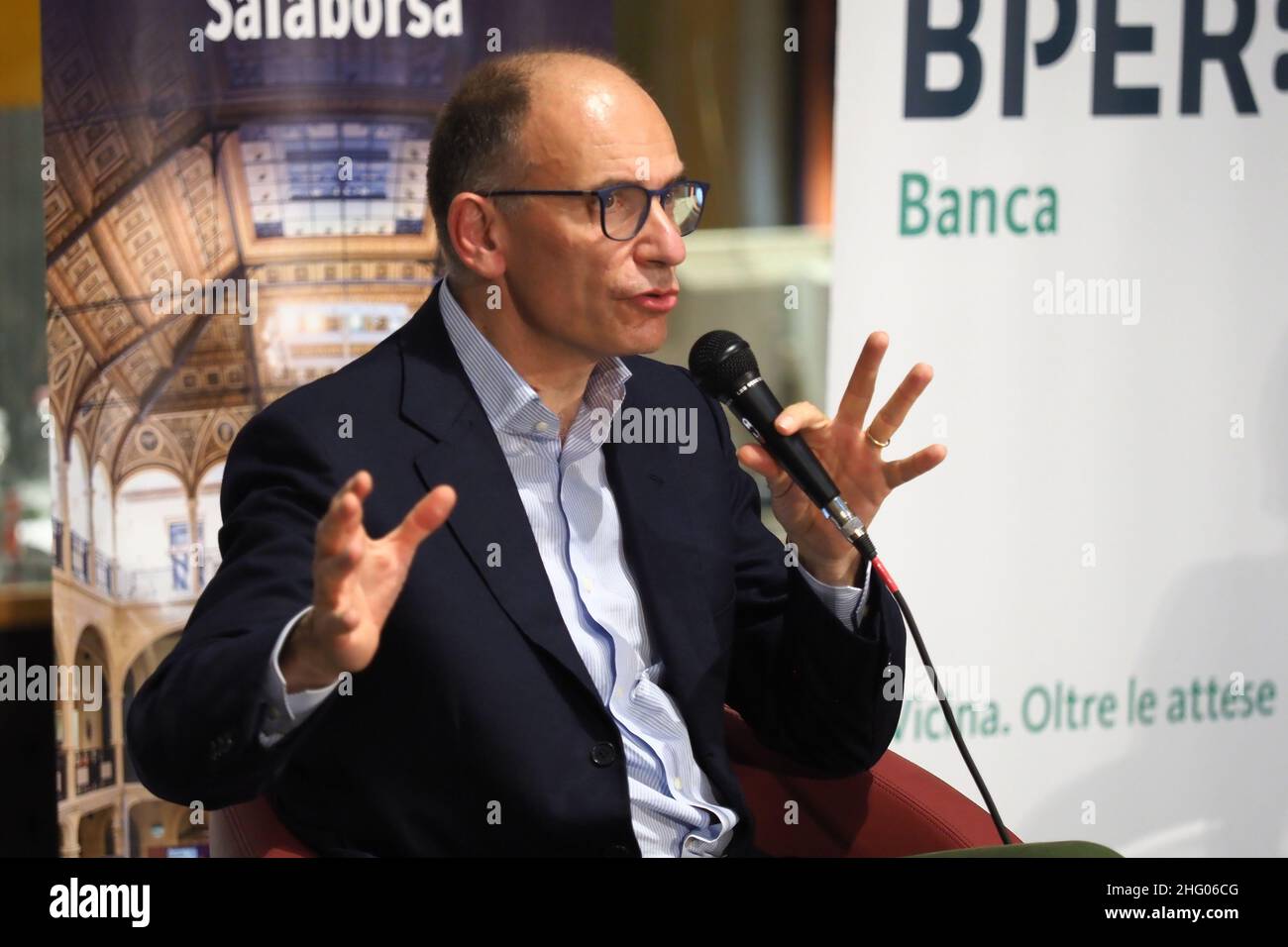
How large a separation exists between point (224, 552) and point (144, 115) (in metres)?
1.45

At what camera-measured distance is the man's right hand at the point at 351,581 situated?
1462 millimetres

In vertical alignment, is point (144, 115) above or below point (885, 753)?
above

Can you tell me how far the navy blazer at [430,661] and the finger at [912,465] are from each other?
0.74 ft

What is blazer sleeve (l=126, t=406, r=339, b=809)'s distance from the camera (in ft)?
5.41

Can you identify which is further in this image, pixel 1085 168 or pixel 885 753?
pixel 1085 168

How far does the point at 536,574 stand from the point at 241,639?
431 millimetres

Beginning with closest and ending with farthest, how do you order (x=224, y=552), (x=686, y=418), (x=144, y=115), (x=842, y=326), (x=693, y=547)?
(x=224, y=552) → (x=693, y=547) → (x=686, y=418) → (x=144, y=115) → (x=842, y=326)

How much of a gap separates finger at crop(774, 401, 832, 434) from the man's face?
0.31m

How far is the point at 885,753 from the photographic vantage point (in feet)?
7.45

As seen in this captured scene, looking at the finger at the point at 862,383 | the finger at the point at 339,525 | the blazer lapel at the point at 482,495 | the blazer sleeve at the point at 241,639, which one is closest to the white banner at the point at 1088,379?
the finger at the point at 862,383

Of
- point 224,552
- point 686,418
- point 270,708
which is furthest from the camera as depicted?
point 686,418

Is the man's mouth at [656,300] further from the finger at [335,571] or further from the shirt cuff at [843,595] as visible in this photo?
the finger at [335,571]

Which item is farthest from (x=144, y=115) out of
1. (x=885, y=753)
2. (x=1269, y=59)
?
(x=1269, y=59)
